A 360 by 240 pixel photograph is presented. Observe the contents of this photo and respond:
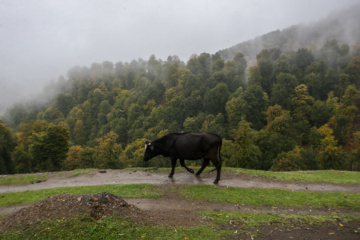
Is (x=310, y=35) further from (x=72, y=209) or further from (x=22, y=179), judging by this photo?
(x=72, y=209)

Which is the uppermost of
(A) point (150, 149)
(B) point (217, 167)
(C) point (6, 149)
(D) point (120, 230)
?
(A) point (150, 149)

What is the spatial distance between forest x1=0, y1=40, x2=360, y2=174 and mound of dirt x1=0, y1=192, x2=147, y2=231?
1259 inches

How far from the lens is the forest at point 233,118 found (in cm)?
4550

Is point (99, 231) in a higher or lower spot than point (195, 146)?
lower

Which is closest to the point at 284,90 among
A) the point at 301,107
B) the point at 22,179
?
the point at 301,107

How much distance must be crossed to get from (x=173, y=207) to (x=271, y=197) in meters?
4.77

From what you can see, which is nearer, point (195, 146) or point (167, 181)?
→ point (195, 146)

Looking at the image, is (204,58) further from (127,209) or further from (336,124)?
(127,209)

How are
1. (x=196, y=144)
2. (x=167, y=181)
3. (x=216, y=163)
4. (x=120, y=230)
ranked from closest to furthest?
(x=120, y=230)
(x=216, y=163)
(x=196, y=144)
(x=167, y=181)

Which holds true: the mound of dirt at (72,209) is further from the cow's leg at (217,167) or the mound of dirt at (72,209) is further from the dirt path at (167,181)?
the cow's leg at (217,167)

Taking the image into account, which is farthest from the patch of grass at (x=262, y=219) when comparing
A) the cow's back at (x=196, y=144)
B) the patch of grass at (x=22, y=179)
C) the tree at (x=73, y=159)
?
the tree at (x=73, y=159)

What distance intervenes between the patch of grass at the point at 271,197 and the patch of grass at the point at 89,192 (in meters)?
1.85

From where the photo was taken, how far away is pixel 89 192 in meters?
11.8

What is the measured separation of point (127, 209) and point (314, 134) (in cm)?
7040
